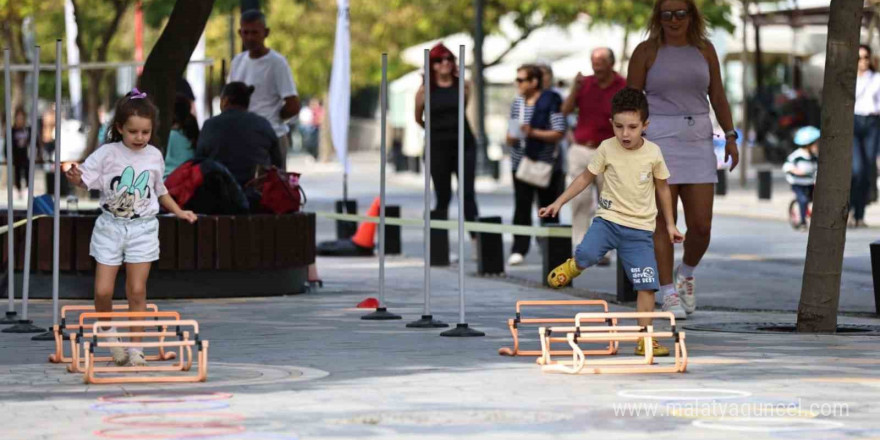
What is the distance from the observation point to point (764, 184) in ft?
90.5

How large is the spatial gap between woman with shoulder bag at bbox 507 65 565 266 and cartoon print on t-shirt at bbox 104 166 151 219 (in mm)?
7649

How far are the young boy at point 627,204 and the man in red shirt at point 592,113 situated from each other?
6.36 meters

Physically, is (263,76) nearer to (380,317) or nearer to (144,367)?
(380,317)

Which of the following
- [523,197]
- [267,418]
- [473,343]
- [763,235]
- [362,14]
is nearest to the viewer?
[267,418]

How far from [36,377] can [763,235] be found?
1319cm

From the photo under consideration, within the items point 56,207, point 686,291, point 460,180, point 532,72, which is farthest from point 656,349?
point 532,72

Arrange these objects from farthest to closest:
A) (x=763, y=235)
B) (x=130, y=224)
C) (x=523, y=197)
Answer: (x=763, y=235)
(x=523, y=197)
(x=130, y=224)

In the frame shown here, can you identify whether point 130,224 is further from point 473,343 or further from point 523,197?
point 523,197

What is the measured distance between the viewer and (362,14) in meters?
56.0

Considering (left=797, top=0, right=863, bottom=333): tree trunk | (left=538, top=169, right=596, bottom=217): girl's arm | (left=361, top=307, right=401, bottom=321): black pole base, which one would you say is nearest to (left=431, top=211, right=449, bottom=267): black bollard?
(left=361, top=307, right=401, bottom=321): black pole base

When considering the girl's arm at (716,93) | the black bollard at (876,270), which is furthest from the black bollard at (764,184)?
the girl's arm at (716,93)

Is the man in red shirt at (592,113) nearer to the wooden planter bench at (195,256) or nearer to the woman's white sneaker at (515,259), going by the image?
the woman's white sneaker at (515,259)

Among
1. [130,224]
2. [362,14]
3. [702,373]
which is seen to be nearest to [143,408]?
[130,224]

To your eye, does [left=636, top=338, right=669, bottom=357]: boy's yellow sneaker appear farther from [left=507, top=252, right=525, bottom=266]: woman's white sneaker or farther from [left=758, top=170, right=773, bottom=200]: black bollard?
[left=758, top=170, right=773, bottom=200]: black bollard
